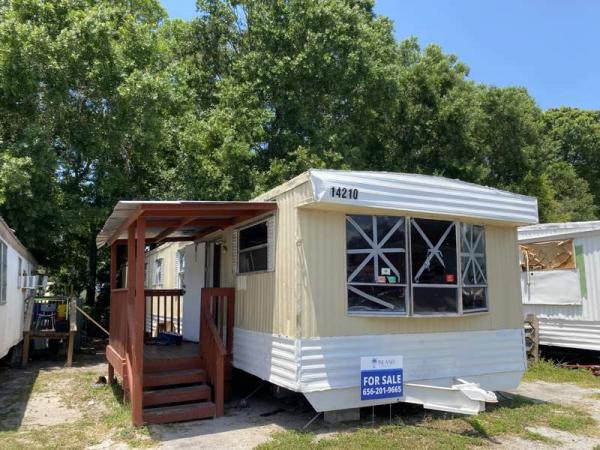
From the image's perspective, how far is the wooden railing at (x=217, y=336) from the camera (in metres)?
7.01

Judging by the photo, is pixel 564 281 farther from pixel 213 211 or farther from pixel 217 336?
pixel 213 211

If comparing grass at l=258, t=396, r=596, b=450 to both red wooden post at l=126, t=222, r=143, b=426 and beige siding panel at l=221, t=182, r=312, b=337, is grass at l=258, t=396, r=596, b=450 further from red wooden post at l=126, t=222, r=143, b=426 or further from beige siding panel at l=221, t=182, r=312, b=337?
red wooden post at l=126, t=222, r=143, b=426

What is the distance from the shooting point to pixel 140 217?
21.7ft

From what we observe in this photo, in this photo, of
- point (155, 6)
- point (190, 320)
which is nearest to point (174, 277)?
point (190, 320)

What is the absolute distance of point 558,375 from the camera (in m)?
10.1

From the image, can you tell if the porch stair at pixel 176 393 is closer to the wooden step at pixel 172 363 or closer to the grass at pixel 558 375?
the wooden step at pixel 172 363

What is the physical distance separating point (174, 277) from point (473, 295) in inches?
302

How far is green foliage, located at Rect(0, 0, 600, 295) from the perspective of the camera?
1433 centimetres

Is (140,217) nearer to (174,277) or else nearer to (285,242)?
(285,242)

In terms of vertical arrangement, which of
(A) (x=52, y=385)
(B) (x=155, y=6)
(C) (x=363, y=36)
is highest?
(B) (x=155, y=6)

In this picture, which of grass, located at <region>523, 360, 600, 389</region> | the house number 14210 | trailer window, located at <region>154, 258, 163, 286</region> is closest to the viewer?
the house number 14210

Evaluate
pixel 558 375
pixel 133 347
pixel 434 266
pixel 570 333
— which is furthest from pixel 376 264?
pixel 570 333

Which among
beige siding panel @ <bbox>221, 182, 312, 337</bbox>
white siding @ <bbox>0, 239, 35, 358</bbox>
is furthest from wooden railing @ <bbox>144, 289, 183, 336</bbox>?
beige siding panel @ <bbox>221, 182, 312, 337</bbox>

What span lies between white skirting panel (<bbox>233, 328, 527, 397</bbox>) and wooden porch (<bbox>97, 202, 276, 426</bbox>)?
480 millimetres
